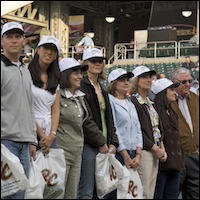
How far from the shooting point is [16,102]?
426 centimetres

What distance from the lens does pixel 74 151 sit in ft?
16.9

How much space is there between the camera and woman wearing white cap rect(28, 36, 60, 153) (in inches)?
191

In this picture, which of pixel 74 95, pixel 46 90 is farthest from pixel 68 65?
pixel 46 90

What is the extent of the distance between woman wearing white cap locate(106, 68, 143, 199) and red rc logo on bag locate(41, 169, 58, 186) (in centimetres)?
126

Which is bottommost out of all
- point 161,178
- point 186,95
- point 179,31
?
point 161,178

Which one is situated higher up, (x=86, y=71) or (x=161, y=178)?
(x=86, y=71)

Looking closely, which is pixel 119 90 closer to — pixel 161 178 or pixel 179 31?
pixel 161 178

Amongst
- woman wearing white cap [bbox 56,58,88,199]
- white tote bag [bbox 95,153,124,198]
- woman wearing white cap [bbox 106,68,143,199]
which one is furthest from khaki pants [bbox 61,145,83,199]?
woman wearing white cap [bbox 106,68,143,199]

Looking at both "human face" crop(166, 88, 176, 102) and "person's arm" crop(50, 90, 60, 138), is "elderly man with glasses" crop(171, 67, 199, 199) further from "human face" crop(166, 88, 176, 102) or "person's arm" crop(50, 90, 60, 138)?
"person's arm" crop(50, 90, 60, 138)

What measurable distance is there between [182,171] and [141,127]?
2.78ft

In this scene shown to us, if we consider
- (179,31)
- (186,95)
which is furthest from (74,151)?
(179,31)

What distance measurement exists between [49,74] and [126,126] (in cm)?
136

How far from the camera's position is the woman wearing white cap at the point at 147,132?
20.3 feet

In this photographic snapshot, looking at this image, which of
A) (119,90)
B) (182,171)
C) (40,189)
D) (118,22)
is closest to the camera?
(40,189)
